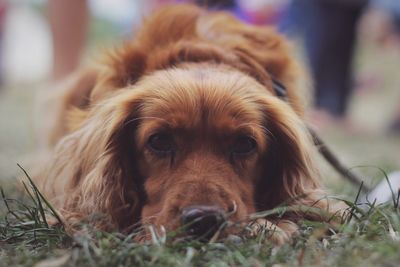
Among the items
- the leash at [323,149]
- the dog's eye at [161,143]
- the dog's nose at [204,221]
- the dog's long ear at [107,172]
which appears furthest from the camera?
the leash at [323,149]

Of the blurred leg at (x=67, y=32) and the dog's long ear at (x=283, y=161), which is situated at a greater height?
the blurred leg at (x=67, y=32)

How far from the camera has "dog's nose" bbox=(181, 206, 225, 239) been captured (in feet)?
7.14

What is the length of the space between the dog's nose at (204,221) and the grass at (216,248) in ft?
0.25

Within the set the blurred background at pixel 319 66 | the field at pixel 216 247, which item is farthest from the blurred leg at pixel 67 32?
the field at pixel 216 247

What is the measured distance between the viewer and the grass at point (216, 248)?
1.88 metres

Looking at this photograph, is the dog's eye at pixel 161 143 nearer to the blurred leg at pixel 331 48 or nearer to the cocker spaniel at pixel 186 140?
the cocker spaniel at pixel 186 140

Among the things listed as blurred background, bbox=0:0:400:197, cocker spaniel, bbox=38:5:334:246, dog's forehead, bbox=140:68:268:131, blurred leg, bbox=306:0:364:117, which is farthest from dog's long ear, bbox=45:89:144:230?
blurred leg, bbox=306:0:364:117

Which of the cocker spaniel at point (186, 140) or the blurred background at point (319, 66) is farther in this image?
the blurred background at point (319, 66)

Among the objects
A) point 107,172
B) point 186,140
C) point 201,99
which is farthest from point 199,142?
point 107,172

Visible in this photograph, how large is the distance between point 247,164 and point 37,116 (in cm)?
248

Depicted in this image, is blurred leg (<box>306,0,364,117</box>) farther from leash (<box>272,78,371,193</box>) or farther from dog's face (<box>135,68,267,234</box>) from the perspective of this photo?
dog's face (<box>135,68,267,234</box>)

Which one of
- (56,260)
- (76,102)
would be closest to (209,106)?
(56,260)

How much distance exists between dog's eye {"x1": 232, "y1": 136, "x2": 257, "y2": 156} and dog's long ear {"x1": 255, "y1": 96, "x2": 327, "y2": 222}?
0.16 m

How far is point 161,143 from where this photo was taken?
2641mm
